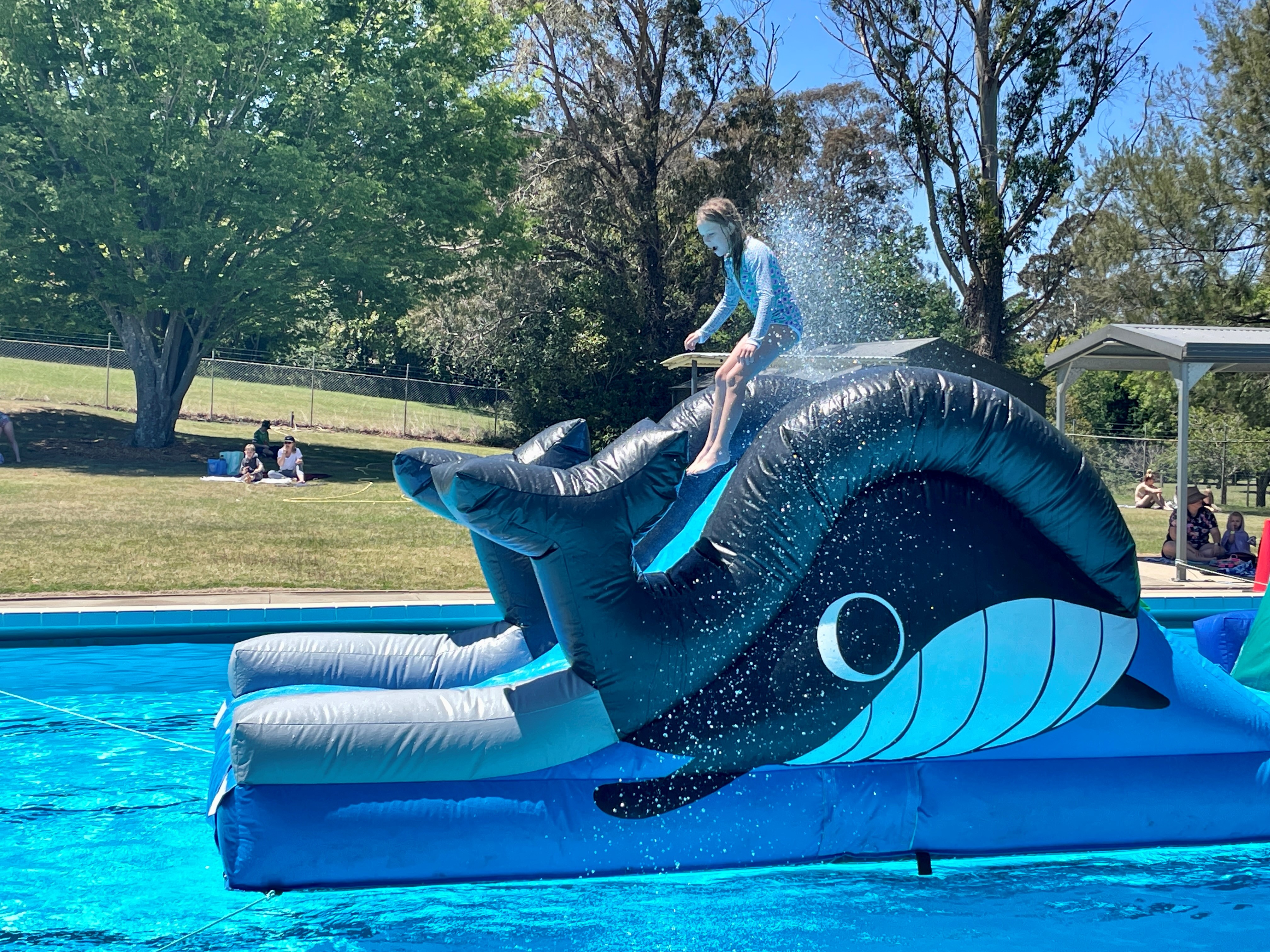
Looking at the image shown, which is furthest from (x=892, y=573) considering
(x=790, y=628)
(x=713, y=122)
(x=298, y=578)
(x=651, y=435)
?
(x=713, y=122)

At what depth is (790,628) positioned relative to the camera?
390cm

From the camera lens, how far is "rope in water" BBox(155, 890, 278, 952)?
346 cm

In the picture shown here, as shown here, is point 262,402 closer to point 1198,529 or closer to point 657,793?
point 1198,529

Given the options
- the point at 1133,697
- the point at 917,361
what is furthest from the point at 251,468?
the point at 1133,697

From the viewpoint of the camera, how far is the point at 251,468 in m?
17.4

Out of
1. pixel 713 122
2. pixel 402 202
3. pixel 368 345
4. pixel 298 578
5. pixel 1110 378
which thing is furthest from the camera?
pixel 368 345

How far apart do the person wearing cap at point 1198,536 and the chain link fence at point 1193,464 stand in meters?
7.91

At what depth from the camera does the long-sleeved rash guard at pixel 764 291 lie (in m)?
5.19

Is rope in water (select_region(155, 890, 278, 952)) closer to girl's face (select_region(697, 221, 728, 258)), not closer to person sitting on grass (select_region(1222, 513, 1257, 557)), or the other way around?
girl's face (select_region(697, 221, 728, 258))

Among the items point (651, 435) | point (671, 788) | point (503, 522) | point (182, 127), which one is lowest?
point (671, 788)

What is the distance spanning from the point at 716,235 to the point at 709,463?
1.03m

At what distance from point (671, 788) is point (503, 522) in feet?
3.44

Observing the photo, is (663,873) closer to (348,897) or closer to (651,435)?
(348,897)

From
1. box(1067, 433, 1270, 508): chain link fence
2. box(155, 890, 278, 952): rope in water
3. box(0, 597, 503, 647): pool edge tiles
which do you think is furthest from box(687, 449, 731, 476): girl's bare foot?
box(1067, 433, 1270, 508): chain link fence
